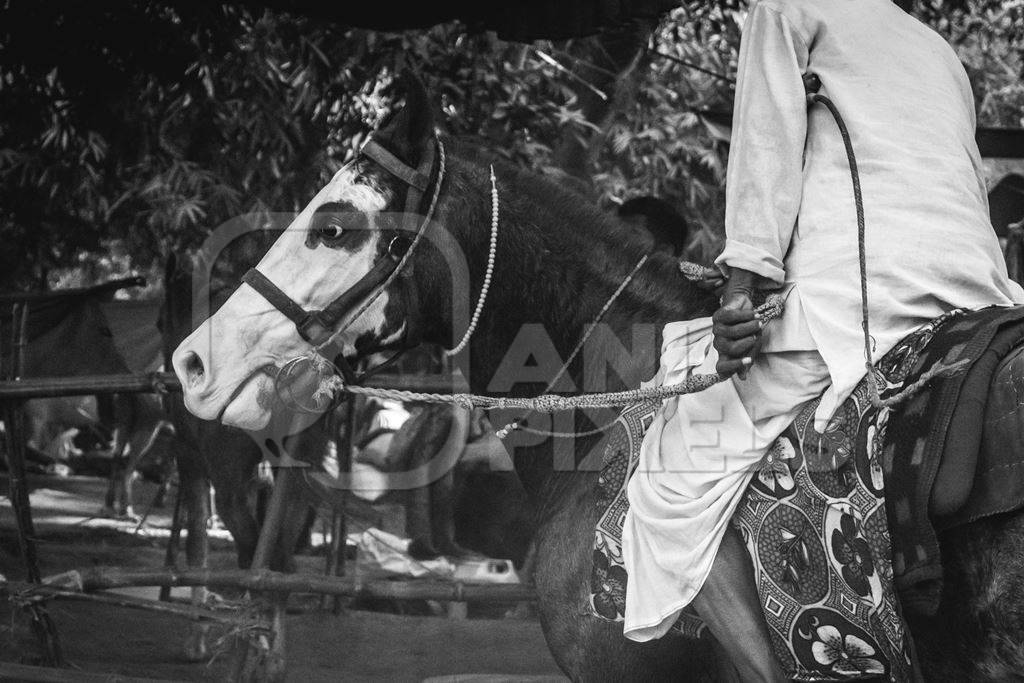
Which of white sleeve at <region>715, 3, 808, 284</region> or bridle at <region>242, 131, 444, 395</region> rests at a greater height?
white sleeve at <region>715, 3, 808, 284</region>

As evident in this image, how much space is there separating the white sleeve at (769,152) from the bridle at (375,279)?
30.9 inches

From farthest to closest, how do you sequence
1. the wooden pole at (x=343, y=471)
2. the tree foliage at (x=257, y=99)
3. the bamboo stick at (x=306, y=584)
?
1. the wooden pole at (x=343, y=471)
2. the tree foliage at (x=257, y=99)
3. the bamboo stick at (x=306, y=584)

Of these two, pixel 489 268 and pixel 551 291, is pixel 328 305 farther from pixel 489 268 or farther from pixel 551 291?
pixel 551 291

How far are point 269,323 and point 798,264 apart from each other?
127cm

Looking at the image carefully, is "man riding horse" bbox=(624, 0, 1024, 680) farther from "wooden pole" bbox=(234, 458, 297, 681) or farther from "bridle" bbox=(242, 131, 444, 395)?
"wooden pole" bbox=(234, 458, 297, 681)

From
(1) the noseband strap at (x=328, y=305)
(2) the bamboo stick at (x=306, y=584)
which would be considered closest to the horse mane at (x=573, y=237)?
(1) the noseband strap at (x=328, y=305)

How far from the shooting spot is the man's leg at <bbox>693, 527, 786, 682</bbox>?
223 centimetres

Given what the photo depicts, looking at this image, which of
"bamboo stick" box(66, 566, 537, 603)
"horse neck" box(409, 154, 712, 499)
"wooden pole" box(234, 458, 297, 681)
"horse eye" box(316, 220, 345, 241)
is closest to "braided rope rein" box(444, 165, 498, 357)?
"horse neck" box(409, 154, 712, 499)

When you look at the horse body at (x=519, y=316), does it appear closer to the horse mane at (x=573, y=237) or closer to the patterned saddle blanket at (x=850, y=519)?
the horse mane at (x=573, y=237)

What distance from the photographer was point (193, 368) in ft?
8.61

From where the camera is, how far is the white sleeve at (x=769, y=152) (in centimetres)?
225

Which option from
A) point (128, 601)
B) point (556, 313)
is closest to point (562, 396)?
point (556, 313)

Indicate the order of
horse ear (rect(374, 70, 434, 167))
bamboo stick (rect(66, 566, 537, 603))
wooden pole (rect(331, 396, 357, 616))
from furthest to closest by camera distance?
wooden pole (rect(331, 396, 357, 616)), bamboo stick (rect(66, 566, 537, 603)), horse ear (rect(374, 70, 434, 167))

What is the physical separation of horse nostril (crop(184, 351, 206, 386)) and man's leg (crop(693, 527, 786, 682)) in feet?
4.33
